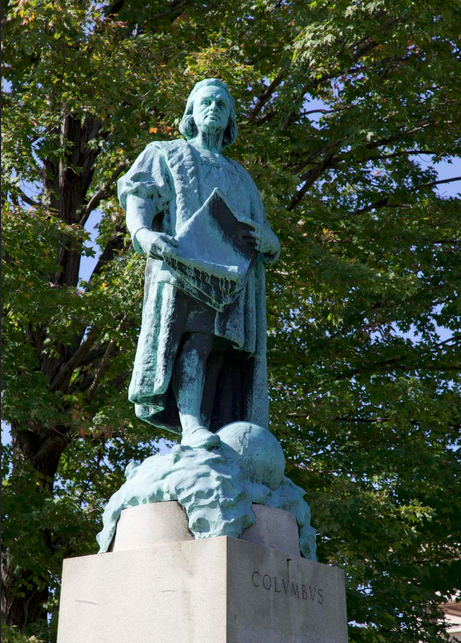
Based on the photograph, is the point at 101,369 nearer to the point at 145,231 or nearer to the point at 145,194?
the point at 145,194

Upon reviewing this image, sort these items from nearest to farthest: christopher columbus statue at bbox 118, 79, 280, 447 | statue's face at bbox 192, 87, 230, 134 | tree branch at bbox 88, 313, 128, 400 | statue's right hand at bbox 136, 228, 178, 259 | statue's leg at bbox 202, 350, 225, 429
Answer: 1. statue's right hand at bbox 136, 228, 178, 259
2. christopher columbus statue at bbox 118, 79, 280, 447
3. statue's leg at bbox 202, 350, 225, 429
4. statue's face at bbox 192, 87, 230, 134
5. tree branch at bbox 88, 313, 128, 400

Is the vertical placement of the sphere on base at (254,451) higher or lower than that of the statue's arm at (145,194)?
lower

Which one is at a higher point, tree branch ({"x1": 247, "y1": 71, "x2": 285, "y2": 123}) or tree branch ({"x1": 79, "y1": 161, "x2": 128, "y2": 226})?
tree branch ({"x1": 247, "y1": 71, "x2": 285, "y2": 123})

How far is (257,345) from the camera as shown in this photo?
5.42 meters

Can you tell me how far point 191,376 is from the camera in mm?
5117

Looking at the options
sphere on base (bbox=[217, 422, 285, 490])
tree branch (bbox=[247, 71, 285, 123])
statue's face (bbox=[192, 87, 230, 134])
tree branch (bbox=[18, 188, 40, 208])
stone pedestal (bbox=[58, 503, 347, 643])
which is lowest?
stone pedestal (bbox=[58, 503, 347, 643])

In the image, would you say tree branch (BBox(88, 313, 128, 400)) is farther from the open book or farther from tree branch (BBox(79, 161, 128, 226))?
the open book

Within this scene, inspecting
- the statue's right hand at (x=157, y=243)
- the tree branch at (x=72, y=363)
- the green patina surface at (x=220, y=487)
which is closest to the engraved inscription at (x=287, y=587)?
the green patina surface at (x=220, y=487)

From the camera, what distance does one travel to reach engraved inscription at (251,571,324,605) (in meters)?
4.28

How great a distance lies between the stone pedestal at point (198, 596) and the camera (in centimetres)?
411

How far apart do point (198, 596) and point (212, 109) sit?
9.03 ft

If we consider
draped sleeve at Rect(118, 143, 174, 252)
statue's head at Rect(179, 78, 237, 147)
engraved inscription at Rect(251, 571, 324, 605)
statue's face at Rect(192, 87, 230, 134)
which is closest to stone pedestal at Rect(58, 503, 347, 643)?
engraved inscription at Rect(251, 571, 324, 605)

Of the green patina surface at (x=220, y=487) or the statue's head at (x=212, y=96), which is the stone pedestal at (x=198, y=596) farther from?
the statue's head at (x=212, y=96)

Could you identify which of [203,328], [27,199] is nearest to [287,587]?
[203,328]
